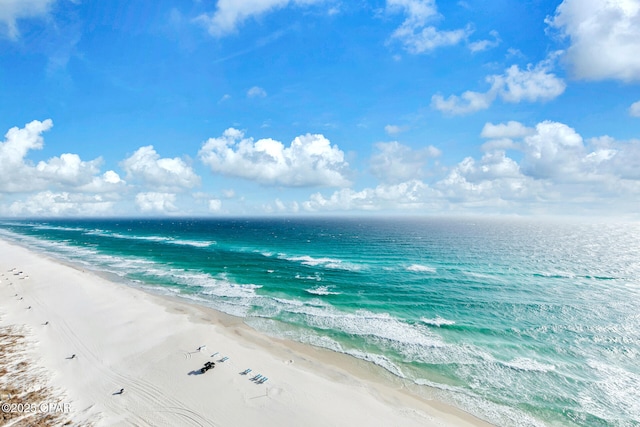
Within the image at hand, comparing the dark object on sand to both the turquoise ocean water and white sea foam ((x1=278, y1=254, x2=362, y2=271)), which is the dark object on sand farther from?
Answer: white sea foam ((x1=278, y1=254, x2=362, y2=271))

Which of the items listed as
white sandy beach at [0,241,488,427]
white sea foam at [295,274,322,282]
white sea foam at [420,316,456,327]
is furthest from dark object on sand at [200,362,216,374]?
white sea foam at [295,274,322,282]

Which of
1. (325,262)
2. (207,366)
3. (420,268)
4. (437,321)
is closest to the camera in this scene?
(207,366)

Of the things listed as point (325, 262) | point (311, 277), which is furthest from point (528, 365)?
point (325, 262)

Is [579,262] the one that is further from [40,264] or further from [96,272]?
[40,264]

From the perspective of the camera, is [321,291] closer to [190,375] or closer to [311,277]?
[311,277]

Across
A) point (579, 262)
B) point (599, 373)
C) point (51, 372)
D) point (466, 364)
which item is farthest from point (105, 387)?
point (579, 262)
